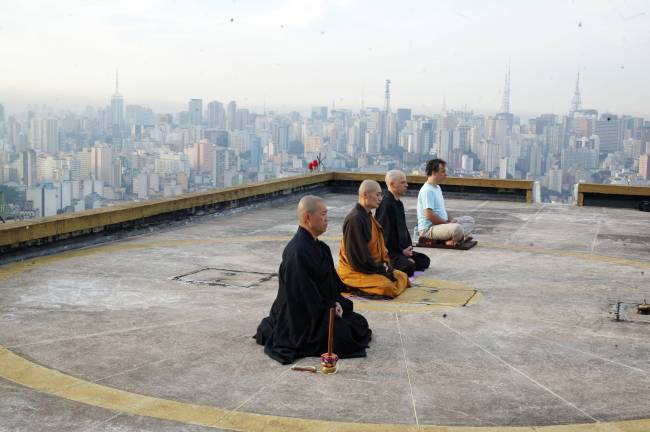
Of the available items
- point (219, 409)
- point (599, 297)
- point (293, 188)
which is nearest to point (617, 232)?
point (599, 297)

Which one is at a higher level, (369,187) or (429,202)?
(369,187)

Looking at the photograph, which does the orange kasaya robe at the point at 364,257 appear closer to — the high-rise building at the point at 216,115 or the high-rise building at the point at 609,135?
the high-rise building at the point at 609,135

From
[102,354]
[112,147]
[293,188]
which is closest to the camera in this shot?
[102,354]

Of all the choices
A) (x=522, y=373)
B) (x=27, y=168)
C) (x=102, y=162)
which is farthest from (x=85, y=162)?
(x=522, y=373)

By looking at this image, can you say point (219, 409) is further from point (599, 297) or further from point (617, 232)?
point (617, 232)

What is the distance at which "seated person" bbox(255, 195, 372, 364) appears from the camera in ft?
23.7

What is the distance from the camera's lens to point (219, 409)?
19.5 ft

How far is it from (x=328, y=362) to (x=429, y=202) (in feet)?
22.9

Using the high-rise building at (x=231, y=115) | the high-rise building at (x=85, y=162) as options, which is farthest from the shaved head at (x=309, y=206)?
the high-rise building at (x=231, y=115)

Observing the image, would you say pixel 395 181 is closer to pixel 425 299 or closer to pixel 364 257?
pixel 364 257

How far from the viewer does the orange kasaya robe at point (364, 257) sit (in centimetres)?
945

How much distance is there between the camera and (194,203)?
16984mm

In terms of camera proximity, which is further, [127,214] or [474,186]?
[474,186]

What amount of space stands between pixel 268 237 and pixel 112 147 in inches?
1921
